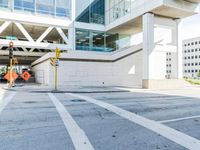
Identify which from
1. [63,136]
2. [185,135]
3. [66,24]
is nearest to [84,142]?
[63,136]

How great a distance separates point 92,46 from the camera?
101 feet

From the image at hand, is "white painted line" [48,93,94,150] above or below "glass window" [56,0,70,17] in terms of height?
below

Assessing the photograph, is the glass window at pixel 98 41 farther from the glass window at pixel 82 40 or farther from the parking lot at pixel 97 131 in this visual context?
the parking lot at pixel 97 131

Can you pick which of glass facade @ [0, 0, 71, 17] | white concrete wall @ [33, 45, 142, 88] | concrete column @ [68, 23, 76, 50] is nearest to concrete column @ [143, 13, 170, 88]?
white concrete wall @ [33, 45, 142, 88]

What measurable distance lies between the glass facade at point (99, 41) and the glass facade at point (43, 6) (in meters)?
3.75

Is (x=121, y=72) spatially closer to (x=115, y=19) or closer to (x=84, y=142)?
(x=115, y=19)

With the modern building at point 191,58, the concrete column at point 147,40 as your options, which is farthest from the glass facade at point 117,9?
the modern building at point 191,58

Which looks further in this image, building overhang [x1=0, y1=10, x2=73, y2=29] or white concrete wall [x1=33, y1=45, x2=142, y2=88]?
building overhang [x1=0, y1=10, x2=73, y2=29]

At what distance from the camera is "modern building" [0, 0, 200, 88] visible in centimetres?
2312

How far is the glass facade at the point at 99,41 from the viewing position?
30.2 metres

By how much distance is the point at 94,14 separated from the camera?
31828mm

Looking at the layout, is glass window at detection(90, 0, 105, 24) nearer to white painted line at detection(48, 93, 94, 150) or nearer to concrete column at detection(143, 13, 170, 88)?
concrete column at detection(143, 13, 170, 88)

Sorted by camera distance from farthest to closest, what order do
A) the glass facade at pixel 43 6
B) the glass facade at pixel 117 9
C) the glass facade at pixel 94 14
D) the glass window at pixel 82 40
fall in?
the glass facade at pixel 94 14, the glass window at pixel 82 40, the glass facade at pixel 117 9, the glass facade at pixel 43 6

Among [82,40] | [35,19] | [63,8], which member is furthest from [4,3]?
[82,40]
